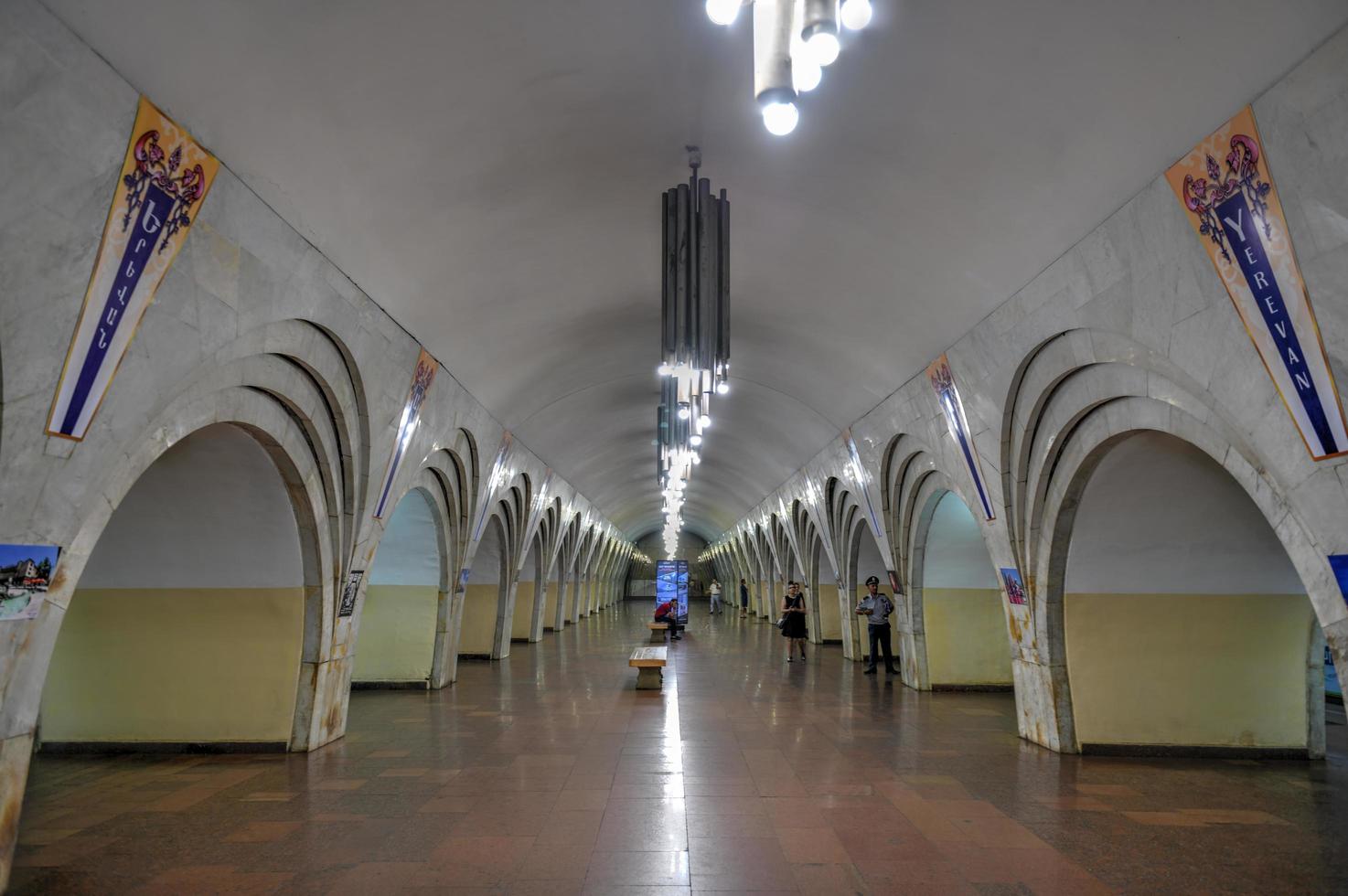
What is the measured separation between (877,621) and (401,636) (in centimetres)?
776

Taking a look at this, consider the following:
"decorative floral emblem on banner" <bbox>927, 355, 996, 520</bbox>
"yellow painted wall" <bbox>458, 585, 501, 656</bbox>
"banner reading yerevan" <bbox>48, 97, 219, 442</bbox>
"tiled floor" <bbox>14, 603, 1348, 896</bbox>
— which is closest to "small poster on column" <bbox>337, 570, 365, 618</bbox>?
"tiled floor" <bbox>14, 603, 1348, 896</bbox>

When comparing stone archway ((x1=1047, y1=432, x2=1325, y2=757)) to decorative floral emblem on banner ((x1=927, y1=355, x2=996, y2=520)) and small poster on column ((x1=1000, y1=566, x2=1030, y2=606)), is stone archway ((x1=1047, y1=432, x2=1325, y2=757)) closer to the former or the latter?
small poster on column ((x1=1000, y1=566, x2=1030, y2=606))

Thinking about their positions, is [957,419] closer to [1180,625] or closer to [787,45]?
[1180,625]

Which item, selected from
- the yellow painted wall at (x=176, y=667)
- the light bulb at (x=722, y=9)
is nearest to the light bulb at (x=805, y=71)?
the light bulb at (x=722, y=9)

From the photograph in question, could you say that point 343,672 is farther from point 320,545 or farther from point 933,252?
point 933,252

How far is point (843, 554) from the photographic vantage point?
16.4 metres

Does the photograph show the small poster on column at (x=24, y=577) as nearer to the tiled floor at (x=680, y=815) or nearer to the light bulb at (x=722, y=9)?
the tiled floor at (x=680, y=815)

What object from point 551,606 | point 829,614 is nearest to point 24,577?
point 829,614

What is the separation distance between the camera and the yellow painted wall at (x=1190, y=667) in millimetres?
7555

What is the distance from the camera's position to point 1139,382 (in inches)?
238

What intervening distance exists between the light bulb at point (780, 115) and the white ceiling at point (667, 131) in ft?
7.54

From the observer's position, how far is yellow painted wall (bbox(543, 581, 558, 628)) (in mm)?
23516

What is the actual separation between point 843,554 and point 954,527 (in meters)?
4.73

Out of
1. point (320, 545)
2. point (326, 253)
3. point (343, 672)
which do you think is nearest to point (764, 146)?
point (326, 253)
